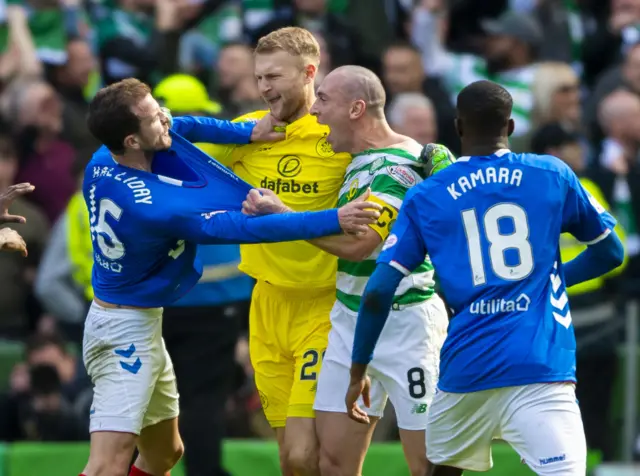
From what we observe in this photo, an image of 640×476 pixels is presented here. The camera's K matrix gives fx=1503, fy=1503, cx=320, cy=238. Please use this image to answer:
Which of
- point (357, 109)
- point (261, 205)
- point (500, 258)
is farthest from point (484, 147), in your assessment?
point (261, 205)

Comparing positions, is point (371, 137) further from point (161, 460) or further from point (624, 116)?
point (624, 116)

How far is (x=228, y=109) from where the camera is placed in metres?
12.9

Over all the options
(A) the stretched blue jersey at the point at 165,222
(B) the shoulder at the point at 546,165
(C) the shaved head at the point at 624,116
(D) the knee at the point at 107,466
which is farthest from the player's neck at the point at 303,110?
(C) the shaved head at the point at 624,116

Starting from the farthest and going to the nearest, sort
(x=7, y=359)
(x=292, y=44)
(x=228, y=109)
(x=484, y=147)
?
(x=228, y=109), (x=7, y=359), (x=292, y=44), (x=484, y=147)

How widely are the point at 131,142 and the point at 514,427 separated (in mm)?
2461

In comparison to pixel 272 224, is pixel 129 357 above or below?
below

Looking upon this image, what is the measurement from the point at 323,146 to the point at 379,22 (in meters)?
6.47

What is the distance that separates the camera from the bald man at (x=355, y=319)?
26.3 feet

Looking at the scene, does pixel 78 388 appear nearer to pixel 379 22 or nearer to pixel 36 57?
pixel 36 57

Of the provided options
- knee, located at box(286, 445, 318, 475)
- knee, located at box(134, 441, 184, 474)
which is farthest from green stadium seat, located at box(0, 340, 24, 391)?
knee, located at box(286, 445, 318, 475)

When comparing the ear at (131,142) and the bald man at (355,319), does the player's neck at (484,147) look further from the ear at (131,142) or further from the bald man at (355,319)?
the ear at (131,142)

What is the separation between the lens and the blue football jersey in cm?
693

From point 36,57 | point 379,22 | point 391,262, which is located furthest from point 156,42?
point 391,262

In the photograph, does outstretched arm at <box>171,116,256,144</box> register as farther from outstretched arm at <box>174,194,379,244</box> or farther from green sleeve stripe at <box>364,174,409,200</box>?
green sleeve stripe at <box>364,174,409,200</box>
